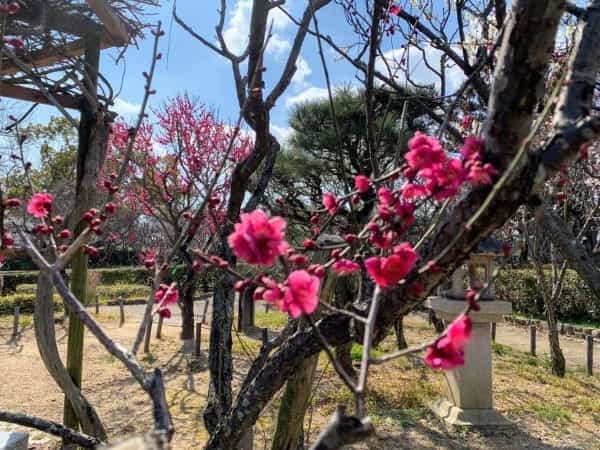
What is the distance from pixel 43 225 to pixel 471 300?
37.6 inches

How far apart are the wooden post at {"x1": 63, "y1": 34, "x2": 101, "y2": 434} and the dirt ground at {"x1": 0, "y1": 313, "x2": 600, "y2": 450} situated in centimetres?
90

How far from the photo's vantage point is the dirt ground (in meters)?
3.51

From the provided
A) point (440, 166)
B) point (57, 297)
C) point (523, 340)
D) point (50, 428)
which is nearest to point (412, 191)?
point (440, 166)

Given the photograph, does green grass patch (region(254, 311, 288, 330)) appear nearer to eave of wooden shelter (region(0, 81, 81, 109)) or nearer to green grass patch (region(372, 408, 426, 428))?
green grass patch (region(372, 408, 426, 428))

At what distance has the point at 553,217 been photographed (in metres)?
1.70

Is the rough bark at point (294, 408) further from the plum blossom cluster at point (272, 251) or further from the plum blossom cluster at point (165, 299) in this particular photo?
the plum blossom cluster at point (272, 251)

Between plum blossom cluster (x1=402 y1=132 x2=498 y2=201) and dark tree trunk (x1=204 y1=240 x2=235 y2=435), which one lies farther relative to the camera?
dark tree trunk (x1=204 y1=240 x2=235 y2=435)

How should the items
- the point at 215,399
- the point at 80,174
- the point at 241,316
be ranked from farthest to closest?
the point at 241,316 < the point at 80,174 < the point at 215,399

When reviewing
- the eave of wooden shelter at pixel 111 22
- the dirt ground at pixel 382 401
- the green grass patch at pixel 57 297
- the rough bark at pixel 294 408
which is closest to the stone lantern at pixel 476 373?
the dirt ground at pixel 382 401

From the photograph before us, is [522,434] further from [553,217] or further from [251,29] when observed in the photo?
[251,29]

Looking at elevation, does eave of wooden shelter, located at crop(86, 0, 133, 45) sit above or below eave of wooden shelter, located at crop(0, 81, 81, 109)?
above

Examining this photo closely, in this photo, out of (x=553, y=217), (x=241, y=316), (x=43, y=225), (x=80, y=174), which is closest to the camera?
(x=43, y=225)

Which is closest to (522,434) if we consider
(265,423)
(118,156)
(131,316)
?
(265,423)

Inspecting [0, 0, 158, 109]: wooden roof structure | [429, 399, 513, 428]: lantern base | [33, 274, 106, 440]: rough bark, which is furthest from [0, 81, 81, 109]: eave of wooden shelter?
[429, 399, 513, 428]: lantern base
